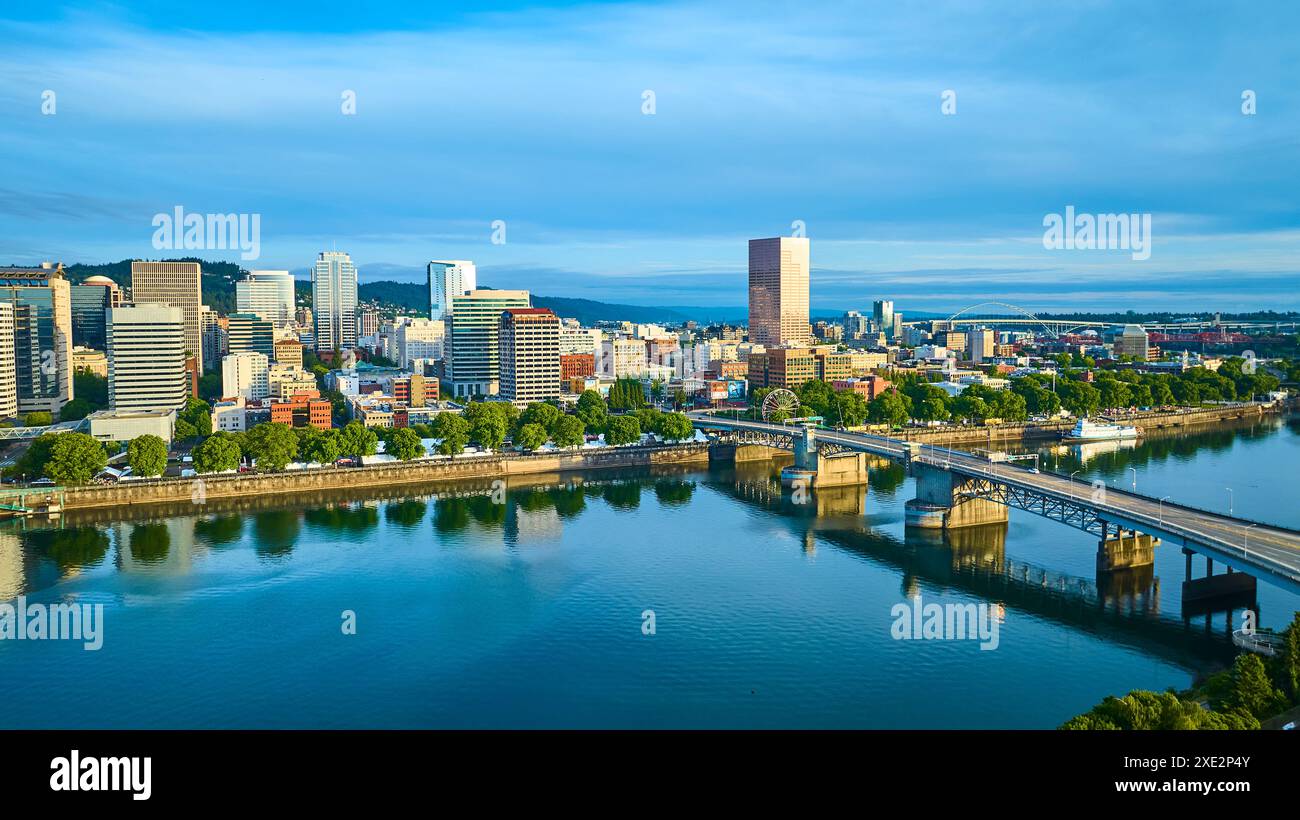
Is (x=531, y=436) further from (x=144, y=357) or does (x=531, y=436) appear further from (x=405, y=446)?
(x=144, y=357)

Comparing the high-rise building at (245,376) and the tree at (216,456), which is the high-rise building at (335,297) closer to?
the high-rise building at (245,376)

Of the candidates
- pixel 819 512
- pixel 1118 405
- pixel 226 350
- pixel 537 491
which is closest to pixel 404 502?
pixel 537 491

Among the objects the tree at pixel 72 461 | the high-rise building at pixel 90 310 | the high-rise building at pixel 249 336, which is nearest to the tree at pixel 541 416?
the tree at pixel 72 461

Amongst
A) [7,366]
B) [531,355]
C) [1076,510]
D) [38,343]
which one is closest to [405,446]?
[531,355]

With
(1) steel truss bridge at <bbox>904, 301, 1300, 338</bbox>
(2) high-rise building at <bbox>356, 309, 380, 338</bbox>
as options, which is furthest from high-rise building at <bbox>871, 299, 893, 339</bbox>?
(2) high-rise building at <bbox>356, 309, 380, 338</bbox>
